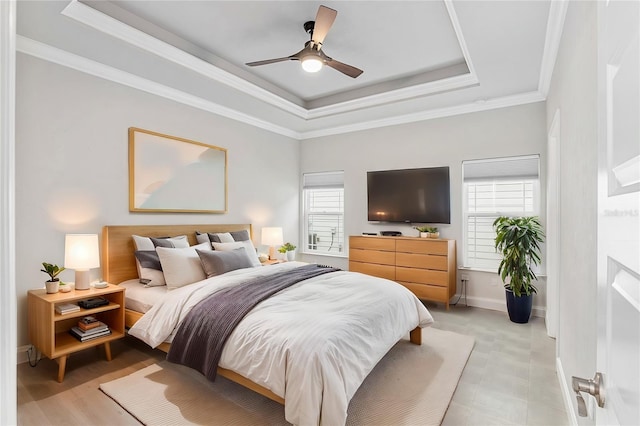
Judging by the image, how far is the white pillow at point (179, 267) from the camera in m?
3.21

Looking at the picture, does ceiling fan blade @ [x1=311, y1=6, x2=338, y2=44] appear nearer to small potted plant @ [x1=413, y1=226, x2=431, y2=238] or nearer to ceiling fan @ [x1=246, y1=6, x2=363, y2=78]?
ceiling fan @ [x1=246, y1=6, x2=363, y2=78]

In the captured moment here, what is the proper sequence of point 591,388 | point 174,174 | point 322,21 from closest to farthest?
1. point 591,388
2. point 322,21
3. point 174,174

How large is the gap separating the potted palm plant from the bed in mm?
1411

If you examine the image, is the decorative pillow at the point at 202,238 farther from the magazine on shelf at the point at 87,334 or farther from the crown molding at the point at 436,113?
the crown molding at the point at 436,113

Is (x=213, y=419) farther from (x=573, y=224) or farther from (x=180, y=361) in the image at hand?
(x=573, y=224)

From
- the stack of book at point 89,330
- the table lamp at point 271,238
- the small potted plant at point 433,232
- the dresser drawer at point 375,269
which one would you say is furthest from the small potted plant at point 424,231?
the stack of book at point 89,330

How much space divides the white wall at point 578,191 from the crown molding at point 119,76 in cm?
381

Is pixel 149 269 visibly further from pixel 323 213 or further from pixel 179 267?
pixel 323 213

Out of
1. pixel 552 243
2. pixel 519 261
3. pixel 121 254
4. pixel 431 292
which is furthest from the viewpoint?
pixel 431 292

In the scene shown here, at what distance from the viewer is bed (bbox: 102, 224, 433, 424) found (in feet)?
6.07

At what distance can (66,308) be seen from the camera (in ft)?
9.02

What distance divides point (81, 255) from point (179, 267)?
0.79m

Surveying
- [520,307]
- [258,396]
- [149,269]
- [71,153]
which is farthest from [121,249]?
[520,307]
